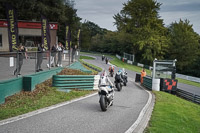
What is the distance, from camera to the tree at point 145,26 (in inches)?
2167

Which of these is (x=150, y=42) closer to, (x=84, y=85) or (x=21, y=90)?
(x=84, y=85)

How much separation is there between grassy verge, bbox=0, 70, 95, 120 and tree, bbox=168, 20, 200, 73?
175 ft

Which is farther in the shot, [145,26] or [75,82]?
[145,26]

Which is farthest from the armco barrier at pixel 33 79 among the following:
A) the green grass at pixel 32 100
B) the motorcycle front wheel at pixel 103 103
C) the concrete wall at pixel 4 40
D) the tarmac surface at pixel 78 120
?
the concrete wall at pixel 4 40

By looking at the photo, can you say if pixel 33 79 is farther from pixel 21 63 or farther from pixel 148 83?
pixel 148 83

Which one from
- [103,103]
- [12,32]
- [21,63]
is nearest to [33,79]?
[21,63]

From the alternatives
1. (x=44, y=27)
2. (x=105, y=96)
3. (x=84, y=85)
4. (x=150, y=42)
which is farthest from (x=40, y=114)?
(x=150, y=42)

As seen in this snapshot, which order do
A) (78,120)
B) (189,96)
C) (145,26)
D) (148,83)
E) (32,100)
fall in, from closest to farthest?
(78,120) < (32,100) < (189,96) < (148,83) < (145,26)

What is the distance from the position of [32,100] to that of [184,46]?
57.5 m

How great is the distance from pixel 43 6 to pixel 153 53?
29210mm

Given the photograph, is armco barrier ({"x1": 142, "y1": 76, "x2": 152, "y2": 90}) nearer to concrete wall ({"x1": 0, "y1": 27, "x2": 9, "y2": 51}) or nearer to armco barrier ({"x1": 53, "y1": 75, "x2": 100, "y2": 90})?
armco barrier ({"x1": 53, "y1": 75, "x2": 100, "y2": 90})

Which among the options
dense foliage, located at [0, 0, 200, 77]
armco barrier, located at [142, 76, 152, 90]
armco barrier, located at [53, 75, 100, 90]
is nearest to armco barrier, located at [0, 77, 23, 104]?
armco barrier, located at [53, 75, 100, 90]

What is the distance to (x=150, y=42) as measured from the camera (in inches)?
2148

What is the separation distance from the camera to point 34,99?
10562mm
